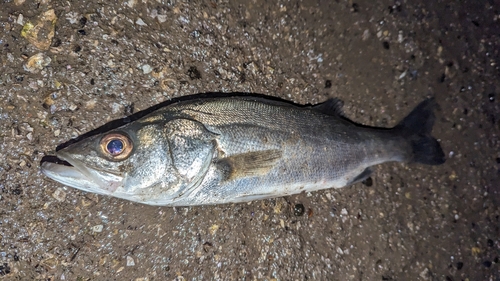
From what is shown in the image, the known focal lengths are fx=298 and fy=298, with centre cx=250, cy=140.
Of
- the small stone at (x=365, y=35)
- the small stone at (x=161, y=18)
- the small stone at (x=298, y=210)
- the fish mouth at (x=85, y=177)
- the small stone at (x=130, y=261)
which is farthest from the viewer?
the small stone at (x=365, y=35)

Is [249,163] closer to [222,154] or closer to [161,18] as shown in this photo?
[222,154]

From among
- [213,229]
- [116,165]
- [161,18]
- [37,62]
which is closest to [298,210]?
[213,229]

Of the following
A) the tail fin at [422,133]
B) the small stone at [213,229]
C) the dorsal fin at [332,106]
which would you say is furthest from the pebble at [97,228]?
the tail fin at [422,133]

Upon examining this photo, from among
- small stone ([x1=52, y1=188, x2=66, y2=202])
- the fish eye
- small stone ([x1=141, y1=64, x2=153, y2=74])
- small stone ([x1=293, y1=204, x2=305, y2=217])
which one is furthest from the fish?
small stone ([x1=141, y1=64, x2=153, y2=74])

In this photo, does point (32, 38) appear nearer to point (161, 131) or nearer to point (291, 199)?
point (161, 131)

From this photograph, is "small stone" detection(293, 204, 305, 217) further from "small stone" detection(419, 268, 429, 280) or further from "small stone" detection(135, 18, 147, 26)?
"small stone" detection(135, 18, 147, 26)

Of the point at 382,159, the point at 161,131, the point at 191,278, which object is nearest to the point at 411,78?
the point at 382,159

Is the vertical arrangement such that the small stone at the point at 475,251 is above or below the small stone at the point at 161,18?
below

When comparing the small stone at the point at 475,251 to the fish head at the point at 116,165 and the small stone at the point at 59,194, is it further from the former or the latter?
the small stone at the point at 59,194
